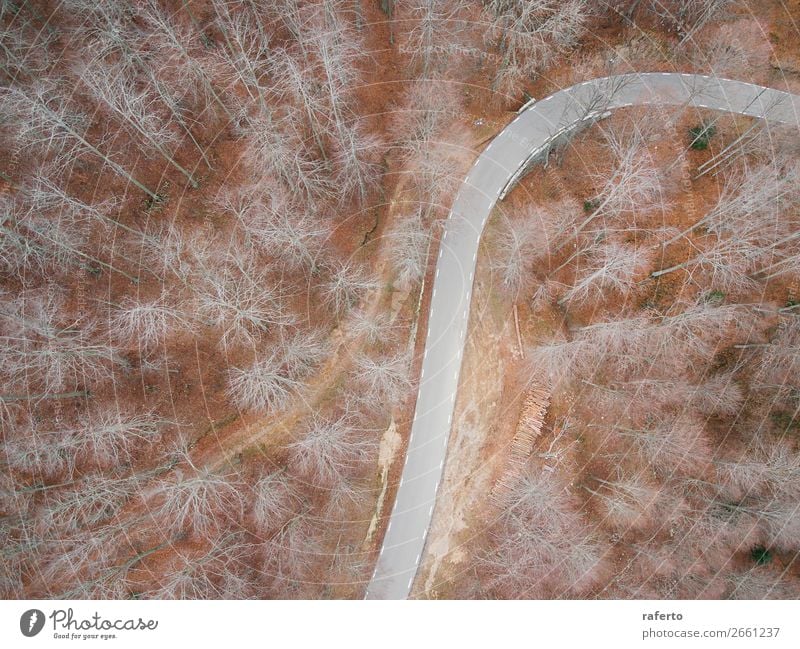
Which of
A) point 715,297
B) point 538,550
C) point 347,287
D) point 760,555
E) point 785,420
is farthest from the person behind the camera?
point 715,297

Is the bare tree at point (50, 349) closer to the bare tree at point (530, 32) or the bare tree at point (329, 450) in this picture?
the bare tree at point (329, 450)

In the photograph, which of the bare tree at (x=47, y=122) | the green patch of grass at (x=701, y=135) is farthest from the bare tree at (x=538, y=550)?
the bare tree at (x=47, y=122)

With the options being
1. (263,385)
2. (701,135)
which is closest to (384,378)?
(263,385)


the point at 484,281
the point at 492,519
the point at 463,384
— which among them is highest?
the point at 484,281

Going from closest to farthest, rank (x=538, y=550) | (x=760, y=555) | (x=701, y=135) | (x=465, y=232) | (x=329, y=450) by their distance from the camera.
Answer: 1. (x=329, y=450)
2. (x=538, y=550)
3. (x=760, y=555)
4. (x=465, y=232)
5. (x=701, y=135)

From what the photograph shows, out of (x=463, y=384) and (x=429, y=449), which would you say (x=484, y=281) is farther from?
(x=429, y=449)

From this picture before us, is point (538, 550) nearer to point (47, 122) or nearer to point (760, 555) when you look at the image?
point (760, 555)

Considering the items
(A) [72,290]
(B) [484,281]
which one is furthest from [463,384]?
(A) [72,290]

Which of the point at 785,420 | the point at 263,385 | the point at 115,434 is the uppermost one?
the point at 263,385

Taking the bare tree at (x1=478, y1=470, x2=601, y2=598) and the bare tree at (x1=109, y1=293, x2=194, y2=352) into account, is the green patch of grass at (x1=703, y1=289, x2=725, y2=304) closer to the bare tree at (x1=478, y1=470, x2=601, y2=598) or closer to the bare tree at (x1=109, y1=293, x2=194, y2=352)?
the bare tree at (x1=478, y1=470, x2=601, y2=598)
